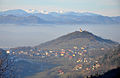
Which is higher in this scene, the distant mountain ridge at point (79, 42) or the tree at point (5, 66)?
the tree at point (5, 66)

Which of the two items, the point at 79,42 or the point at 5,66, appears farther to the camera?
the point at 79,42

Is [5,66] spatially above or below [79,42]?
above

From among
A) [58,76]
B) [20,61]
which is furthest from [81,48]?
[58,76]

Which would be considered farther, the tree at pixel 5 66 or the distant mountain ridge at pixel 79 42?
the distant mountain ridge at pixel 79 42

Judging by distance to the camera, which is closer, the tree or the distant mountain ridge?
the tree

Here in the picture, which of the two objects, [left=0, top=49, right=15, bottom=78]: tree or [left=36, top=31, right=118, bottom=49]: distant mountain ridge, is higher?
[left=0, top=49, right=15, bottom=78]: tree

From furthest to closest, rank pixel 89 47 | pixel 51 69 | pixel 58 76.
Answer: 1. pixel 89 47
2. pixel 51 69
3. pixel 58 76

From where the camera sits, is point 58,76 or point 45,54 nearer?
point 58,76

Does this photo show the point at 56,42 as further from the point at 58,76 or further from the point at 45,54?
the point at 58,76

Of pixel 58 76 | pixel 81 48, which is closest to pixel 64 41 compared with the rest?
pixel 81 48

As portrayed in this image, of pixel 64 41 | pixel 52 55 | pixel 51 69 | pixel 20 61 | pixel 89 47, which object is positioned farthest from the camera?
pixel 64 41
